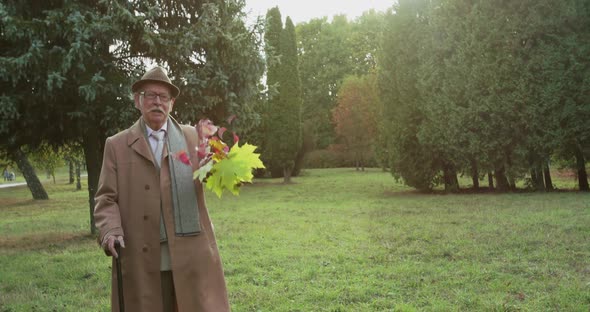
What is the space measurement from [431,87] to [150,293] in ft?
49.3

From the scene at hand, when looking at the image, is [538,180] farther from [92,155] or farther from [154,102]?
[154,102]

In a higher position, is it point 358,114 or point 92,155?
point 358,114

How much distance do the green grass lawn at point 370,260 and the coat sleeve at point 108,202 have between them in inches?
103

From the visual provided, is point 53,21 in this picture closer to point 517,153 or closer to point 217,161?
point 217,161

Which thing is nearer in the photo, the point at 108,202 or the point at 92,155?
the point at 108,202

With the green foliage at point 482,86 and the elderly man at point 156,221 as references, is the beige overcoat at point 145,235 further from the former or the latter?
the green foliage at point 482,86

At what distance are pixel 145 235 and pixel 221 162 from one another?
66 cm

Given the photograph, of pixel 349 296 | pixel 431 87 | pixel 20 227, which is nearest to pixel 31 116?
pixel 20 227

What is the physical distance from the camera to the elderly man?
2920 mm

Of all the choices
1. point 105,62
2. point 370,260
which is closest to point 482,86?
point 370,260

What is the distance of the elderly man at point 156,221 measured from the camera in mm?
2920

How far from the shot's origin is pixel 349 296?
5418mm

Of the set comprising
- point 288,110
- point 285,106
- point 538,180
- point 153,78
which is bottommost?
point 538,180

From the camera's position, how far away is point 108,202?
9.67ft
